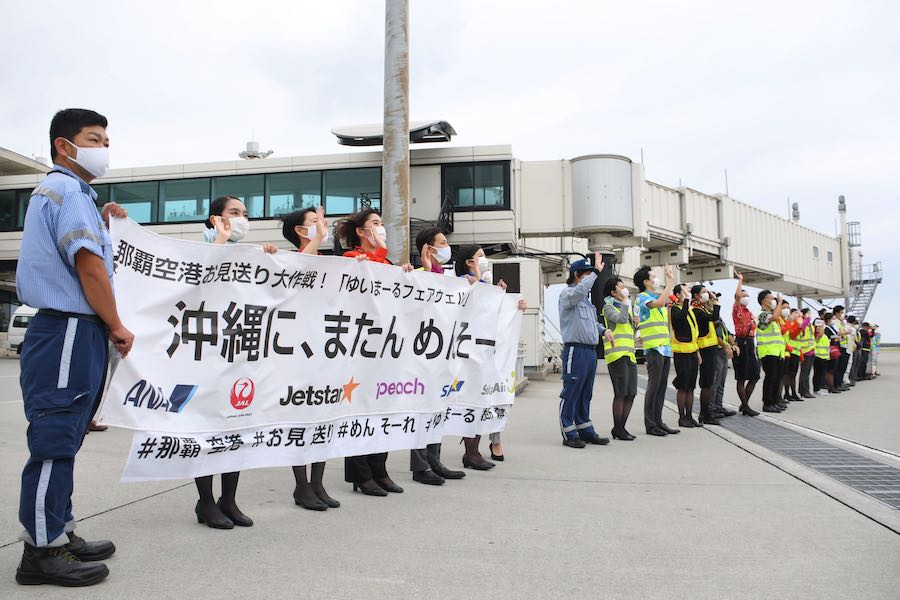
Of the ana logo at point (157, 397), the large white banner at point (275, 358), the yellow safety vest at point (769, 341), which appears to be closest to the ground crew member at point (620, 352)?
the large white banner at point (275, 358)

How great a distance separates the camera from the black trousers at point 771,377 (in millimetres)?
10664

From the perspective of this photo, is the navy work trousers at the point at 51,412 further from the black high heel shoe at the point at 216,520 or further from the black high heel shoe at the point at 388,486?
the black high heel shoe at the point at 388,486

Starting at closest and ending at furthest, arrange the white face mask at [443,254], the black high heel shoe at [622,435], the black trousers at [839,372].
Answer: the white face mask at [443,254] < the black high heel shoe at [622,435] < the black trousers at [839,372]

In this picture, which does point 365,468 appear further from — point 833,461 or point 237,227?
point 833,461

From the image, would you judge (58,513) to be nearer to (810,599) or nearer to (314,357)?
(314,357)

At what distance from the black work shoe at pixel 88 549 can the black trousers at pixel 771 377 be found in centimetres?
993

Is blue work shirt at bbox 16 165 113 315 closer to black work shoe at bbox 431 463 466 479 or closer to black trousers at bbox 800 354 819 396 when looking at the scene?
black work shoe at bbox 431 463 466 479

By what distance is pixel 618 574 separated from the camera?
3053 millimetres

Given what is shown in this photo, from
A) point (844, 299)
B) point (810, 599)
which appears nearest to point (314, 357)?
point (810, 599)

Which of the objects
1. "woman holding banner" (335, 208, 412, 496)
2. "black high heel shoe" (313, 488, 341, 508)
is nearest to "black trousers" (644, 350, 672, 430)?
"woman holding banner" (335, 208, 412, 496)

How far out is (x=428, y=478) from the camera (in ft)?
16.7

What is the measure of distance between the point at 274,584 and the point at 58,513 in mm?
955

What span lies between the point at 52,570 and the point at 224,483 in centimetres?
113

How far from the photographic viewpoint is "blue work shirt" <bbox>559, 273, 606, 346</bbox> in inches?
269
